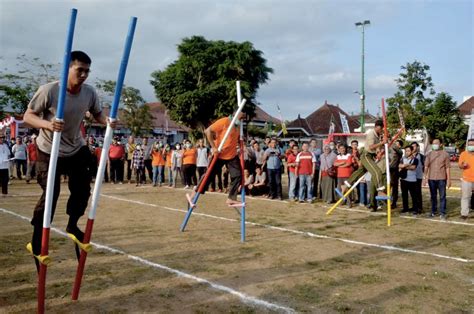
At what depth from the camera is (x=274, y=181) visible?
1481 centimetres

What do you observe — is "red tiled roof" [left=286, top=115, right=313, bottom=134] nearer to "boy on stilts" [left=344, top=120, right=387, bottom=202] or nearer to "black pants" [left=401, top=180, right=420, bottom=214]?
"black pants" [left=401, top=180, right=420, bottom=214]

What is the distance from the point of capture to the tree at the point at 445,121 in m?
27.7

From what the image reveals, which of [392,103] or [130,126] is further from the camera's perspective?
[130,126]

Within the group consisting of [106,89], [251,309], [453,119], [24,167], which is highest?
[106,89]

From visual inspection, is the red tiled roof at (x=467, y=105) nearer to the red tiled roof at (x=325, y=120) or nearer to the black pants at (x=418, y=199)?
the red tiled roof at (x=325, y=120)

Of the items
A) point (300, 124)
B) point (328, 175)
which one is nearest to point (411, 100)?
point (328, 175)

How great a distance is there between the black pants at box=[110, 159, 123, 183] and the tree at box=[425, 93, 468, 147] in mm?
19211

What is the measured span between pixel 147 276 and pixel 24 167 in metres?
17.9

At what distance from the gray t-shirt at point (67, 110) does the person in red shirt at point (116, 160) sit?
14924 millimetres

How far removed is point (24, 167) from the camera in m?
20.6

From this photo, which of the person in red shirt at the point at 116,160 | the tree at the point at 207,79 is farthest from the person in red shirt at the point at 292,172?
the tree at the point at 207,79

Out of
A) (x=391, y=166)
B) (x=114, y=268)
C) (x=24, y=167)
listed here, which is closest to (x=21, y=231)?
(x=114, y=268)

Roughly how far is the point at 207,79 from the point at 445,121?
2428 centimetres

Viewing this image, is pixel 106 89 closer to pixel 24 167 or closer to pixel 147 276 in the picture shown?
pixel 24 167
